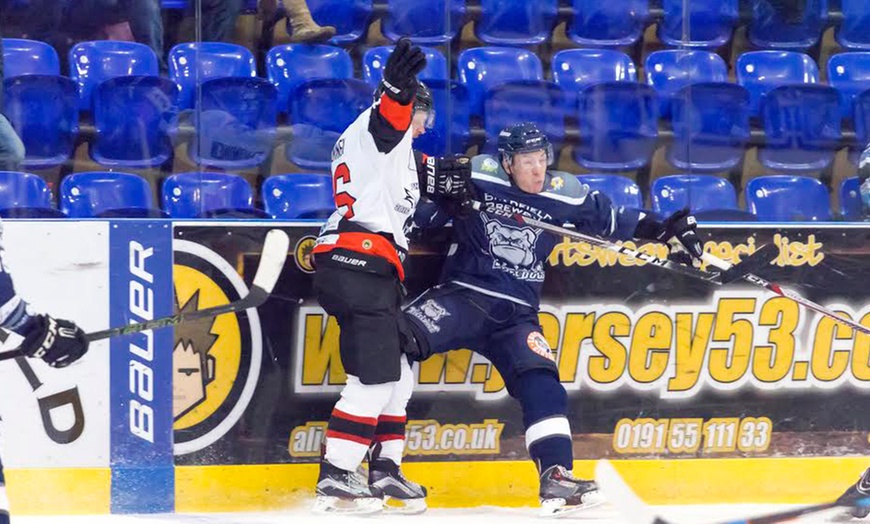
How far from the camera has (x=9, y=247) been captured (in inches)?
177

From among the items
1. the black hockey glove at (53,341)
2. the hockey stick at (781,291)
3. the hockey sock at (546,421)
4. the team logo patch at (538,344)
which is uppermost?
the black hockey glove at (53,341)

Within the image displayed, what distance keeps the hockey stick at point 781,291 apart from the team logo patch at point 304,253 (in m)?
1.27

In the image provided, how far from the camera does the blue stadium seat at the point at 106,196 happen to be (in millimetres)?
4637

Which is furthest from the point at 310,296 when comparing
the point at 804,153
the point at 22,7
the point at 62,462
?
the point at 804,153

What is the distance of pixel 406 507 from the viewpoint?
4.70 metres

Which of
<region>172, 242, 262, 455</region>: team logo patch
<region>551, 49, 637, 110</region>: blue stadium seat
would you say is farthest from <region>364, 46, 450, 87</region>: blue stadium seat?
<region>172, 242, 262, 455</region>: team logo patch

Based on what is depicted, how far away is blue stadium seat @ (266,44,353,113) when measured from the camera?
4.82 meters

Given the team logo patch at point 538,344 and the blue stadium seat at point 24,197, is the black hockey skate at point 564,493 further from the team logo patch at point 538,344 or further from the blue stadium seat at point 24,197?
the blue stadium seat at point 24,197

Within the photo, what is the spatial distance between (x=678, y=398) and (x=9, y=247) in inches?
88.0

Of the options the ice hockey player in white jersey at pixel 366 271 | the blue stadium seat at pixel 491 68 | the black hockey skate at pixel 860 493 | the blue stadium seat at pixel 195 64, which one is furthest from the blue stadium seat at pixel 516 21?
the black hockey skate at pixel 860 493

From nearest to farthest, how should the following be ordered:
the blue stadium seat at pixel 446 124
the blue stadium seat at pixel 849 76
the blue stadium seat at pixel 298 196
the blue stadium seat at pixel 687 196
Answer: the blue stadium seat at pixel 298 196 → the blue stadium seat at pixel 446 124 → the blue stadium seat at pixel 687 196 → the blue stadium seat at pixel 849 76

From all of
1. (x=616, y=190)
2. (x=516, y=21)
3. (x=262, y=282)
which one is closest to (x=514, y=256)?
(x=616, y=190)

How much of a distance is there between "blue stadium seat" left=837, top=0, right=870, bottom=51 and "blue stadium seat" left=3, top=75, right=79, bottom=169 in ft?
8.89

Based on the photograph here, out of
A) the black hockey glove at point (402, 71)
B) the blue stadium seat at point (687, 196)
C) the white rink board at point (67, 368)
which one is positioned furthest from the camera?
the blue stadium seat at point (687, 196)
